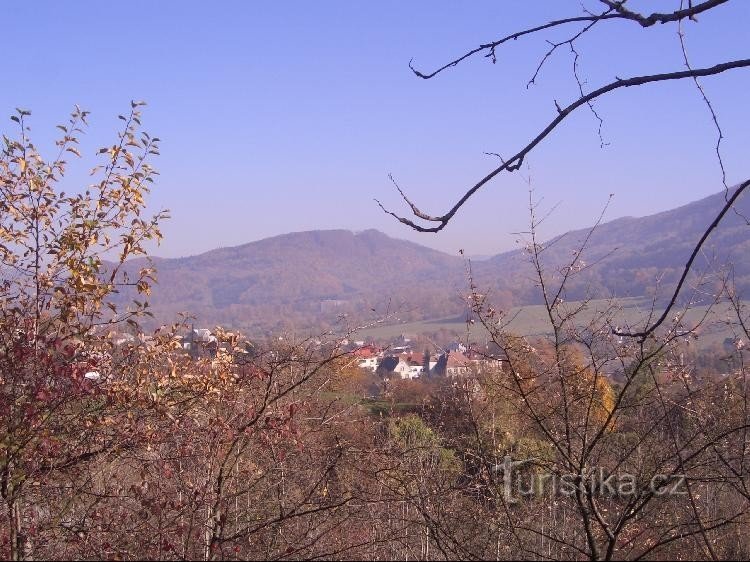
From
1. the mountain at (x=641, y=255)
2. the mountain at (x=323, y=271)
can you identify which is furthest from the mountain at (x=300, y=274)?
the mountain at (x=641, y=255)

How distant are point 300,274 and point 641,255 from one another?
7287cm

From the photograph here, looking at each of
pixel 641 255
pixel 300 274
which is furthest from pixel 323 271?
pixel 641 255

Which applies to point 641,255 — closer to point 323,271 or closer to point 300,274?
point 300,274

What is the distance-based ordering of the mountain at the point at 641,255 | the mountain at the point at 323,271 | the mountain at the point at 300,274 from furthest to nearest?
1. the mountain at the point at 300,274
2. the mountain at the point at 323,271
3. the mountain at the point at 641,255

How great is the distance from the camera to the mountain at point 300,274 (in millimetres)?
71250

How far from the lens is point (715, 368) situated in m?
5.71

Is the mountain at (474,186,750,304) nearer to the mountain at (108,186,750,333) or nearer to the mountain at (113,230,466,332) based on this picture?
the mountain at (108,186,750,333)

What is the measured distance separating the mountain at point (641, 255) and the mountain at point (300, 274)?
20138 millimetres

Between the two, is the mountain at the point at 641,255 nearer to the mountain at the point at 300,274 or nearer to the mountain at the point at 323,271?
the mountain at the point at 323,271

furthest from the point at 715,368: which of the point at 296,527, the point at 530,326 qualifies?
the point at 296,527

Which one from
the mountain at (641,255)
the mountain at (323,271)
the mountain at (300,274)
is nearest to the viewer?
the mountain at (641,255)

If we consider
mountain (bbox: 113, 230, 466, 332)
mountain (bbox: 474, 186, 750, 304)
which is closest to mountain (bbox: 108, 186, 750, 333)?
mountain (bbox: 113, 230, 466, 332)

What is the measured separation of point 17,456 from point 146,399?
684 mm

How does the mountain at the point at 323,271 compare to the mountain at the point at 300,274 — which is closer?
the mountain at the point at 323,271
